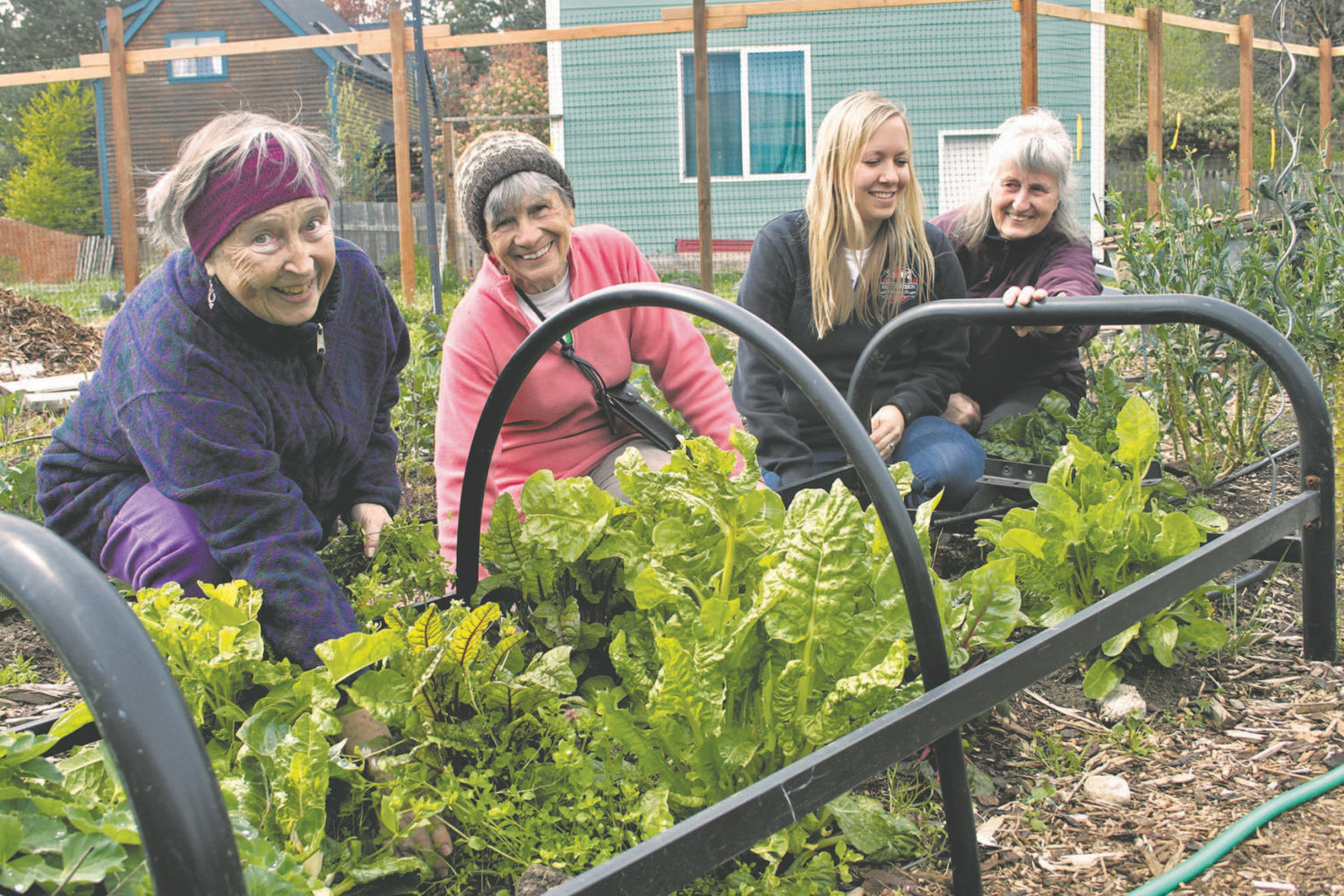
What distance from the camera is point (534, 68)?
25.1 meters

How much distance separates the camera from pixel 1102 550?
1.95m

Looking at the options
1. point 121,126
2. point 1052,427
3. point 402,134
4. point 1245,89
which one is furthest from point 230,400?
point 1245,89

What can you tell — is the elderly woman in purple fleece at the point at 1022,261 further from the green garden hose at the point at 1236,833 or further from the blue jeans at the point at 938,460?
the green garden hose at the point at 1236,833

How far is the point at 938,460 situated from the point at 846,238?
0.71 m

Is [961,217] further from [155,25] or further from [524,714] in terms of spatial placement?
[155,25]

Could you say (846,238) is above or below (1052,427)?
above

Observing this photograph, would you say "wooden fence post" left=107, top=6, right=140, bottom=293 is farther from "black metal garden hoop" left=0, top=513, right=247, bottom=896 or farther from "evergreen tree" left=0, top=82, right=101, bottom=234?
"evergreen tree" left=0, top=82, right=101, bottom=234

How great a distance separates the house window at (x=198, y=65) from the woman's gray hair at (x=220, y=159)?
23503mm

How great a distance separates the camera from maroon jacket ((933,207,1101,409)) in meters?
3.14

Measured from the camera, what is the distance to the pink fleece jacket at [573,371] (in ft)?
7.98

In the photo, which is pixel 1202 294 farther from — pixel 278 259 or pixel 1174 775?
pixel 278 259

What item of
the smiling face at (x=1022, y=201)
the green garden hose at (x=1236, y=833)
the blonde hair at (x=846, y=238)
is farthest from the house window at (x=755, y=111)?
the green garden hose at (x=1236, y=833)

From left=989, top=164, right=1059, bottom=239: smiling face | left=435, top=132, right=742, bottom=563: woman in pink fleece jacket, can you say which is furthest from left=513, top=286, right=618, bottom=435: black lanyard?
left=989, top=164, right=1059, bottom=239: smiling face

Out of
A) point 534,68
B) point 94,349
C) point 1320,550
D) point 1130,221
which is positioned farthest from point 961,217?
point 534,68
